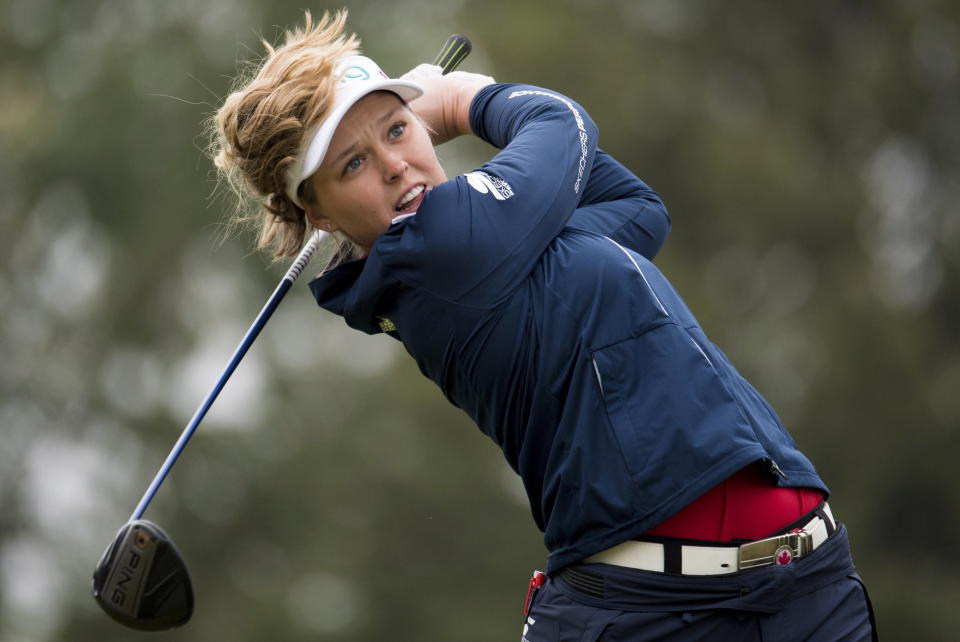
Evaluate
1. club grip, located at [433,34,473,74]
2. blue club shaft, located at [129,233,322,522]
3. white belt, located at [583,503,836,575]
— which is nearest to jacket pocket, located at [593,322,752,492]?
white belt, located at [583,503,836,575]

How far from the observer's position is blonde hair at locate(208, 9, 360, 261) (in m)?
2.69

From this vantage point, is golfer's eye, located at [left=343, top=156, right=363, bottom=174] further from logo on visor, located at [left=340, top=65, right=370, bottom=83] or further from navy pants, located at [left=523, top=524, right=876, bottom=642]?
navy pants, located at [left=523, top=524, right=876, bottom=642]

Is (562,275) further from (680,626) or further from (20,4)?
(20,4)

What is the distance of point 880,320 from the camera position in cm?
1347

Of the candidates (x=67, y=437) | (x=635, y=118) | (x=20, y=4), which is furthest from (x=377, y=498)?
(x=20, y=4)

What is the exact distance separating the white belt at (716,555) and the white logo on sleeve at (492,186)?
0.63 meters

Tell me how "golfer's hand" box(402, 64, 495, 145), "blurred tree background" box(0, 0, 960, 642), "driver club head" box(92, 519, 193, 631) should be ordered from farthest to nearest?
"blurred tree background" box(0, 0, 960, 642) < "golfer's hand" box(402, 64, 495, 145) < "driver club head" box(92, 519, 193, 631)

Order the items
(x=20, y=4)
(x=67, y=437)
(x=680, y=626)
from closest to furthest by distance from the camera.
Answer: (x=680, y=626) < (x=67, y=437) < (x=20, y=4)

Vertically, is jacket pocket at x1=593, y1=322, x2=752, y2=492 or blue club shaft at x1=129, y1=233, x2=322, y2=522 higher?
jacket pocket at x1=593, y1=322, x2=752, y2=492

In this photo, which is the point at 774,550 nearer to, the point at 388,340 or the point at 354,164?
the point at 354,164

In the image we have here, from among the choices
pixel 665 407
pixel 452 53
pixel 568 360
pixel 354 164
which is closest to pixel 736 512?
pixel 665 407

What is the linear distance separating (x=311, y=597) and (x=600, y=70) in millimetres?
5260

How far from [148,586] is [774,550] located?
121cm

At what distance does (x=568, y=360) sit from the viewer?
2.59 metres
